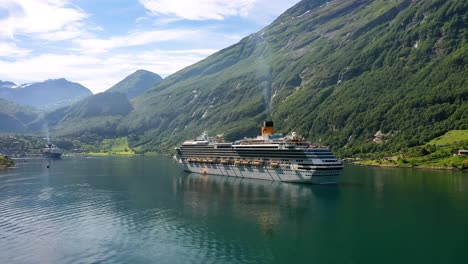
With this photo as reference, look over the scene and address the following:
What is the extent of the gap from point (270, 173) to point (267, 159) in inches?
177

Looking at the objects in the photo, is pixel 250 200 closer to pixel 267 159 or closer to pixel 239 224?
pixel 239 224

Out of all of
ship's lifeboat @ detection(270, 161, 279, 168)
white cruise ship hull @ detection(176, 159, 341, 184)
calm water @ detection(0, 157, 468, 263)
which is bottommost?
calm water @ detection(0, 157, 468, 263)

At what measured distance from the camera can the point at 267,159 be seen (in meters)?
125

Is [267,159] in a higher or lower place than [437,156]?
higher

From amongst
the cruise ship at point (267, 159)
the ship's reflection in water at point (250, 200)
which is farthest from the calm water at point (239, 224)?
the cruise ship at point (267, 159)

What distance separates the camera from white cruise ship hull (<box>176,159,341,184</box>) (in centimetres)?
11024

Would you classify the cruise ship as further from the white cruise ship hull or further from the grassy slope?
the grassy slope

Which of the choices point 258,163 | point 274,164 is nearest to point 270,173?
point 274,164

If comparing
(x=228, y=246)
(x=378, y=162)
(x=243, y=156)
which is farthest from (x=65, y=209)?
(x=378, y=162)

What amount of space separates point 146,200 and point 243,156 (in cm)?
4630

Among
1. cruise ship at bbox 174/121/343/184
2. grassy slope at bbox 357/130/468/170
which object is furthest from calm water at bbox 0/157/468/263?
grassy slope at bbox 357/130/468/170

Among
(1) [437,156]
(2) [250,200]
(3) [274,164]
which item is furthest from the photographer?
(1) [437,156]

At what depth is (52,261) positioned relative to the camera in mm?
50812

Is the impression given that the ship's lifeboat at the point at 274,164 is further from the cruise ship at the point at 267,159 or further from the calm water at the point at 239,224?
the calm water at the point at 239,224
